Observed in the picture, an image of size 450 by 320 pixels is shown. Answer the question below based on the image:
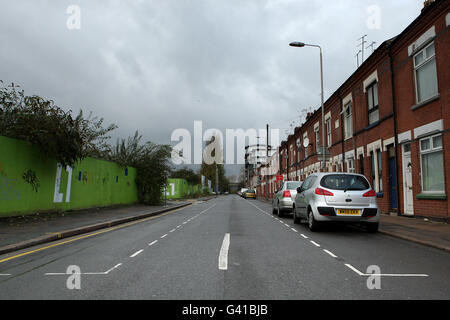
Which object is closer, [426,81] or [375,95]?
[426,81]

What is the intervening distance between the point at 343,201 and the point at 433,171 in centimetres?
490

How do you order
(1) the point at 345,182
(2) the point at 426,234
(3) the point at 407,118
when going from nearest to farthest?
(2) the point at 426,234 < (1) the point at 345,182 < (3) the point at 407,118

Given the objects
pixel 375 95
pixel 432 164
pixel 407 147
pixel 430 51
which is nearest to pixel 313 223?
pixel 432 164

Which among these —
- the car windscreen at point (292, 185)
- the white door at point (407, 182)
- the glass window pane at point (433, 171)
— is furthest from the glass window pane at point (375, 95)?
the car windscreen at point (292, 185)

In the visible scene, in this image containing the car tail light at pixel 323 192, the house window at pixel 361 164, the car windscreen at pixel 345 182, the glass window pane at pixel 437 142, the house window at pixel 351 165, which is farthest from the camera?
the house window at pixel 351 165

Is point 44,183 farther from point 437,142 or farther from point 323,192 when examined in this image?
point 437,142

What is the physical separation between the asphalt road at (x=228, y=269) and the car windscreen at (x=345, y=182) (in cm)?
161

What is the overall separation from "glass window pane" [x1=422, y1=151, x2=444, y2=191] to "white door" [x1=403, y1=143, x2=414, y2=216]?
904 millimetres

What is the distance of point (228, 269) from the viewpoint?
5.48 metres

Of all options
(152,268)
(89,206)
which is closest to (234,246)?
(152,268)

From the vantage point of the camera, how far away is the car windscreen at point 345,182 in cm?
984

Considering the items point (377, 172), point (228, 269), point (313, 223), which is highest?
point (377, 172)

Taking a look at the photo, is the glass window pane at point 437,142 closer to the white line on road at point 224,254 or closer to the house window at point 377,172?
the house window at point 377,172

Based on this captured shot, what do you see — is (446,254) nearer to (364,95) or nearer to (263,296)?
(263,296)
